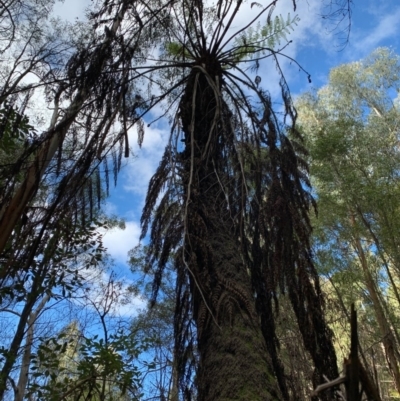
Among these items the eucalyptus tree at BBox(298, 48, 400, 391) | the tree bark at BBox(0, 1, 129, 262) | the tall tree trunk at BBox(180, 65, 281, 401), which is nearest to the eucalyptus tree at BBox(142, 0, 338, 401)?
the tall tree trunk at BBox(180, 65, 281, 401)

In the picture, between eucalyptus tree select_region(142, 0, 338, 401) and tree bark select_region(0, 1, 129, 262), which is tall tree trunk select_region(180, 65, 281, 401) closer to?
eucalyptus tree select_region(142, 0, 338, 401)

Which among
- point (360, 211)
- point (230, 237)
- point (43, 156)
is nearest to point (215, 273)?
point (230, 237)

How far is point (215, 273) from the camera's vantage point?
2.08 meters

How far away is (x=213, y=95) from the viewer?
9.94 feet

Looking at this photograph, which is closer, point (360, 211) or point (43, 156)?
point (43, 156)

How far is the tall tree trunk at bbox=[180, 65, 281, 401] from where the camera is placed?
164 cm

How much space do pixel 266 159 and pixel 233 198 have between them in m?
0.49

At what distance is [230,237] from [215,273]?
1.07 ft

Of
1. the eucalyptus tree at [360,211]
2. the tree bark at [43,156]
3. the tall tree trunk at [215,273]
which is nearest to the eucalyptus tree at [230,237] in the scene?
the tall tree trunk at [215,273]

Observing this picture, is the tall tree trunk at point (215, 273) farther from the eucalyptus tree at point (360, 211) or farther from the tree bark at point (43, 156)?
the eucalyptus tree at point (360, 211)

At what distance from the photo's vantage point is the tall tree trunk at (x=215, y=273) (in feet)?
5.38

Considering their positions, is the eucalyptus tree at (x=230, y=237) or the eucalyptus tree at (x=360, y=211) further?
the eucalyptus tree at (x=360, y=211)

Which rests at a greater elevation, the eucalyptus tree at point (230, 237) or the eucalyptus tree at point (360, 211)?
the eucalyptus tree at point (360, 211)

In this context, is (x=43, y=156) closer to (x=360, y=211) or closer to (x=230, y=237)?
(x=230, y=237)
